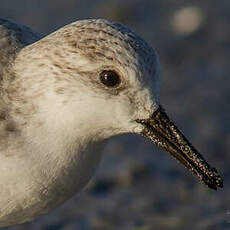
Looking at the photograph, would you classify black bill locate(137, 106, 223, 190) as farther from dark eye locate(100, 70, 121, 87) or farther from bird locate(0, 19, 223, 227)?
dark eye locate(100, 70, 121, 87)

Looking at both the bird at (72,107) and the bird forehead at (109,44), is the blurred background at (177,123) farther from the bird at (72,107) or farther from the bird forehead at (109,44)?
the bird forehead at (109,44)

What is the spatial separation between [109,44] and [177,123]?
10.9ft

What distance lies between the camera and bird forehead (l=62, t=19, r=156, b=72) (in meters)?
4.19

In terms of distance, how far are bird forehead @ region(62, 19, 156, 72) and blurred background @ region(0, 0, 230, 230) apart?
2.05 m

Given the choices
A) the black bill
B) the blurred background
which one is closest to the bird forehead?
the black bill

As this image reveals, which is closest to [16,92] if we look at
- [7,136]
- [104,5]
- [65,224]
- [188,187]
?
[7,136]

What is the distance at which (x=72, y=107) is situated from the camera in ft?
13.8

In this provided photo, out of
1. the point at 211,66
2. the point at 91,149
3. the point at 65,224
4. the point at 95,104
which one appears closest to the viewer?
the point at 95,104

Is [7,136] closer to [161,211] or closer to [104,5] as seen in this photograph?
[161,211]

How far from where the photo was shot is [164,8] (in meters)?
9.58

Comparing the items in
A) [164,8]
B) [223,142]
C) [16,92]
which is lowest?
[16,92]

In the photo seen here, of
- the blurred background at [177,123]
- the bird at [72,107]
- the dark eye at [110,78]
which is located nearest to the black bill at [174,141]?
the bird at [72,107]

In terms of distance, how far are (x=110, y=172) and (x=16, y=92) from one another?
8.59ft

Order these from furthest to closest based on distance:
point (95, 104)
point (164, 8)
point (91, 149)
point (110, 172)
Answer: point (164, 8)
point (110, 172)
point (91, 149)
point (95, 104)
